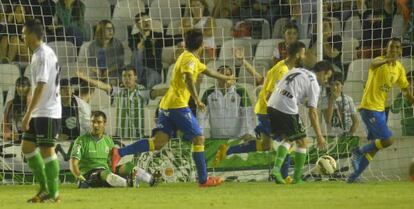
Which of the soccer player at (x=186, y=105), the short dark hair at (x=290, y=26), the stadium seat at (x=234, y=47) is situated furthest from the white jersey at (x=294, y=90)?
the stadium seat at (x=234, y=47)

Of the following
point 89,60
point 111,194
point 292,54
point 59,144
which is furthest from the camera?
point 89,60

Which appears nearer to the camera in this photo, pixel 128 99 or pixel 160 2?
pixel 128 99

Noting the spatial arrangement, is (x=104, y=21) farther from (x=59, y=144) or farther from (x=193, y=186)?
(x=193, y=186)

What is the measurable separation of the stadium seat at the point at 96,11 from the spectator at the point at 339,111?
410 centimetres

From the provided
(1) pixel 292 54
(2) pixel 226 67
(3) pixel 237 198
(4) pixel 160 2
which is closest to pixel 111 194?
(3) pixel 237 198

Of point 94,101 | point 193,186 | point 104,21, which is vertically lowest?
point 193,186

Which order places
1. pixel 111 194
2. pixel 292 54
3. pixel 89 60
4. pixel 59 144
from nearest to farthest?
pixel 111 194 → pixel 292 54 → pixel 59 144 → pixel 89 60

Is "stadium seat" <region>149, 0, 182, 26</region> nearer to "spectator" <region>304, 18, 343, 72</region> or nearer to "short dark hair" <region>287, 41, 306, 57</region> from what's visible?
"spectator" <region>304, 18, 343, 72</region>

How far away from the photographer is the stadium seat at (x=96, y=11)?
1900 centimetres

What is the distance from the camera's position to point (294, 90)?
14805mm

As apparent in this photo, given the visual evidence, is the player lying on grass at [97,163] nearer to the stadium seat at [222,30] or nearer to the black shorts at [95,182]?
the black shorts at [95,182]

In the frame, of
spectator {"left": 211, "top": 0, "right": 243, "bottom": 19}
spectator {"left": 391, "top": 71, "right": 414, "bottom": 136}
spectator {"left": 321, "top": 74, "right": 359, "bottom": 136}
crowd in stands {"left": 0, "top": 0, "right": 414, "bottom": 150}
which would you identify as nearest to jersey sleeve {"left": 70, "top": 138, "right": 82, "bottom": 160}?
crowd in stands {"left": 0, "top": 0, "right": 414, "bottom": 150}

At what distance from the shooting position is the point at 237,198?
12.3 meters

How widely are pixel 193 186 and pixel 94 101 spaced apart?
9.50 feet
